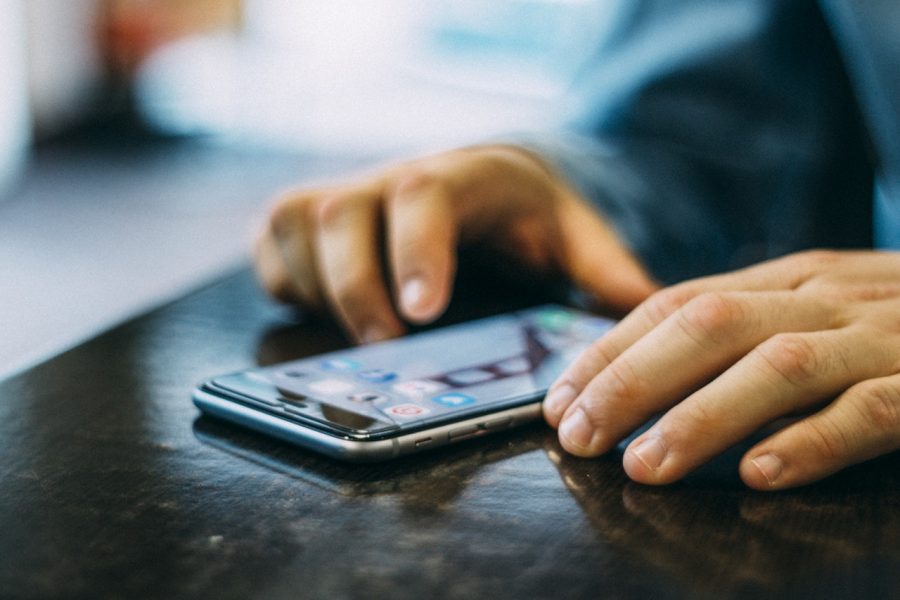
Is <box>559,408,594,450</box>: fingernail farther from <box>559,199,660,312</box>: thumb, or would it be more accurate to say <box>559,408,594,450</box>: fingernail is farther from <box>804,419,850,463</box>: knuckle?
<box>559,199,660,312</box>: thumb

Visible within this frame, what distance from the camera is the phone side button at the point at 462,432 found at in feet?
1.16

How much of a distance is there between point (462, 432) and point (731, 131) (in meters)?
0.46

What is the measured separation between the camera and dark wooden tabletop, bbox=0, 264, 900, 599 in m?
0.26

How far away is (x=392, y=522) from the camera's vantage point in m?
0.29

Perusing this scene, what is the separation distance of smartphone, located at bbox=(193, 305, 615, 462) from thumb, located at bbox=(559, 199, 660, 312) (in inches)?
3.1

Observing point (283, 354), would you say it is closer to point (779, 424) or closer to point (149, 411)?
point (149, 411)

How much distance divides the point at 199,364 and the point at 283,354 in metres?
0.04

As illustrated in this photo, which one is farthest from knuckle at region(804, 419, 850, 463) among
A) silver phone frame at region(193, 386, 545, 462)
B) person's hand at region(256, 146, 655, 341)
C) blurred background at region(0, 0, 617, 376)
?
blurred background at region(0, 0, 617, 376)

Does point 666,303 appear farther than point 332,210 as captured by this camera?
No

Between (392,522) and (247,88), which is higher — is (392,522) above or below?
above

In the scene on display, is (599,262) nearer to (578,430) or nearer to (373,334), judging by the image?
(373,334)

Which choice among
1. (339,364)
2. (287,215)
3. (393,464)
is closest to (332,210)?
(287,215)

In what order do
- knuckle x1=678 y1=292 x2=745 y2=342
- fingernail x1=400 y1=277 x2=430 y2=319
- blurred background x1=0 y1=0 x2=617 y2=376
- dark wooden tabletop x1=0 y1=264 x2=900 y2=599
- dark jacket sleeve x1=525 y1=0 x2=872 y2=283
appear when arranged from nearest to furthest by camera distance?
dark wooden tabletop x1=0 y1=264 x2=900 y2=599
knuckle x1=678 y1=292 x2=745 y2=342
fingernail x1=400 y1=277 x2=430 y2=319
dark jacket sleeve x1=525 y1=0 x2=872 y2=283
blurred background x1=0 y1=0 x2=617 y2=376

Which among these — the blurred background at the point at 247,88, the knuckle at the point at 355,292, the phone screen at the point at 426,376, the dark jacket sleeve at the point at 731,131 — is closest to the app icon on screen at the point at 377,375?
the phone screen at the point at 426,376
